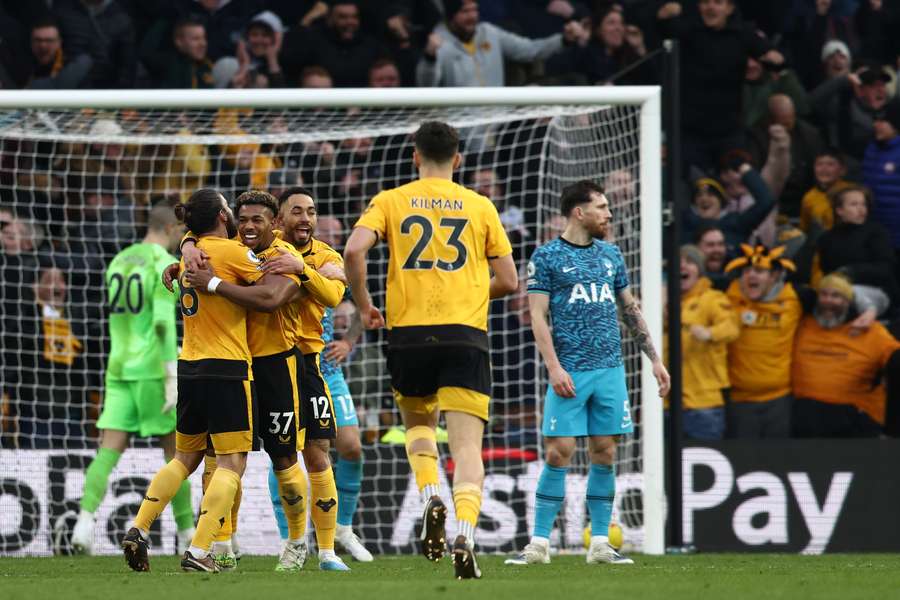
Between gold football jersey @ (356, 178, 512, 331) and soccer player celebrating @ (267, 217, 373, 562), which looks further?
soccer player celebrating @ (267, 217, 373, 562)

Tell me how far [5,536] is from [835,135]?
8.13m

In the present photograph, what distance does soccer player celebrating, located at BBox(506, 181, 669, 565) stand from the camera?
852 centimetres

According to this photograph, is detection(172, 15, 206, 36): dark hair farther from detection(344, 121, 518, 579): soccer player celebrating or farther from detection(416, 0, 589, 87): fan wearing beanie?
detection(344, 121, 518, 579): soccer player celebrating

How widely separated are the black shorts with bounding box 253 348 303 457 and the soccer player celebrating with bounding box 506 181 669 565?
1678mm

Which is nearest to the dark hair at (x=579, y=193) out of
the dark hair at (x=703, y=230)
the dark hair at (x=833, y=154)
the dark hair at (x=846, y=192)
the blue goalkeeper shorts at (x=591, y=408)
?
the blue goalkeeper shorts at (x=591, y=408)

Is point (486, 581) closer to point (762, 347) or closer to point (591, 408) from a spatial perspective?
point (591, 408)

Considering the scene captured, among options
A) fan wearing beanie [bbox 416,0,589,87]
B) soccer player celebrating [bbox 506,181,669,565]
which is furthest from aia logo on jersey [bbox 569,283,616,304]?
fan wearing beanie [bbox 416,0,589,87]

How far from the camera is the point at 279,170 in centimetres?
1165

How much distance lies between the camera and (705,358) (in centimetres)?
1188

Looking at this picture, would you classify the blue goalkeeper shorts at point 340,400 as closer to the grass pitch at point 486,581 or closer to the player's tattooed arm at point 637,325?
the grass pitch at point 486,581

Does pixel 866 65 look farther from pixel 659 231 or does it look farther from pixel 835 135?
pixel 659 231

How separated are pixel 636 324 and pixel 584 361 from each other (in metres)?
0.40

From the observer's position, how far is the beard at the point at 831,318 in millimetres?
12055

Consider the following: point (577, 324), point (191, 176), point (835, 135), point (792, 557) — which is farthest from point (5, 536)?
point (835, 135)
